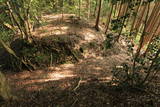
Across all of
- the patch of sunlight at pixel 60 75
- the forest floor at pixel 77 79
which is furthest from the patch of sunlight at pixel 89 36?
the patch of sunlight at pixel 60 75

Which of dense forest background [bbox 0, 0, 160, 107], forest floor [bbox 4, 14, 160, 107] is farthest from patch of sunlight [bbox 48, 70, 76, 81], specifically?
dense forest background [bbox 0, 0, 160, 107]

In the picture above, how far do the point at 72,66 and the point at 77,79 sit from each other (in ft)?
5.75

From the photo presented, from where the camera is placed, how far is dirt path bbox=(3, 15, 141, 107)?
427 centimetres

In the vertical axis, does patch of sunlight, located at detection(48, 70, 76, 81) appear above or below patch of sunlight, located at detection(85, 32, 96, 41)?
below

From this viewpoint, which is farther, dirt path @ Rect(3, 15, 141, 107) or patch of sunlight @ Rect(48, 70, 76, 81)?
patch of sunlight @ Rect(48, 70, 76, 81)

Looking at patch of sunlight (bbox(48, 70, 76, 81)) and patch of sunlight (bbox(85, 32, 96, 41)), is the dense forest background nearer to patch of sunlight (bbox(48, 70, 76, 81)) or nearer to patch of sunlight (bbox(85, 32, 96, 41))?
patch of sunlight (bbox(85, 32, 96, 41))

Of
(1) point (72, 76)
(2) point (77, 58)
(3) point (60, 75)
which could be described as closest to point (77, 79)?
(1) point (72, 76)

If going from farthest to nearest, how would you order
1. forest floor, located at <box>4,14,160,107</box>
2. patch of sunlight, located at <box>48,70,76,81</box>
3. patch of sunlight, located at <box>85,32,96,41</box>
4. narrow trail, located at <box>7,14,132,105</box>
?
patch of sunlight, located at <box>85,32,96,41</box>
patch of sunlight, located at <box>48,70,76,81</box>
narrow trail, located at <box>7,14,132,105</box>
forest floor, located at <box>4,14,160,107</box>

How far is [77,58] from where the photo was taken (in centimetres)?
800

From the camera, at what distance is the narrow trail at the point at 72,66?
5.61 metres

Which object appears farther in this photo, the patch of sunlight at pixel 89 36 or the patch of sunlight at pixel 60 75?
the patch of sunlight at pixel 89 36

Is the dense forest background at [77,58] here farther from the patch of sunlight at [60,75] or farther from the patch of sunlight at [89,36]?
the patch of sunlight at [60,75]

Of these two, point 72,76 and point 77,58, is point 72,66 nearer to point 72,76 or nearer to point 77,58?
point 77,58

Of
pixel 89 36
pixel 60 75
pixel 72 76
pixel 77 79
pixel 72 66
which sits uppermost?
pixel 89 36
